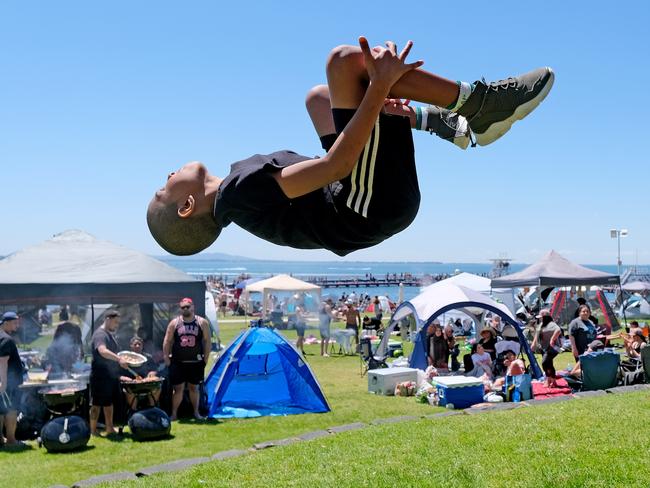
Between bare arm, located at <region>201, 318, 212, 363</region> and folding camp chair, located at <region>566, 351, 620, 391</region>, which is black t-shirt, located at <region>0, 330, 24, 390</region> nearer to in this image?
bare arm, located at <region>201, 318, 212, 363</region>

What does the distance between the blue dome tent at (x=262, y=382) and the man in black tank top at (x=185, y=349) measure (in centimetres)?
63

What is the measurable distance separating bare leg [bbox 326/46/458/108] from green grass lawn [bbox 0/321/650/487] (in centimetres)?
401

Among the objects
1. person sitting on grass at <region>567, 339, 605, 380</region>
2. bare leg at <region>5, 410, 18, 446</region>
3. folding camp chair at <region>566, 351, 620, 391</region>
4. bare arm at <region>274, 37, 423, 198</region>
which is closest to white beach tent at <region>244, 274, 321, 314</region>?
person sitting on grass at <region>567, 339, 605, 380</region>

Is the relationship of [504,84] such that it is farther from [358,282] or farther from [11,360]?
[358,282]

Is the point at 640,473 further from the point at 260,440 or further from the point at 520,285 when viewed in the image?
the point at 520,285

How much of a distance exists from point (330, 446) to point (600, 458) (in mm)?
2577

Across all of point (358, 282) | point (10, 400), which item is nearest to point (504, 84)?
point (10, 400)

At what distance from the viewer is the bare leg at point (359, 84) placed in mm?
2215

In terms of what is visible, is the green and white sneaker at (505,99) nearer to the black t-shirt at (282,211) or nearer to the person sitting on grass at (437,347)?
the black t-shirt at (282,211)

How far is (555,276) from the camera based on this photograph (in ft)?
62.2

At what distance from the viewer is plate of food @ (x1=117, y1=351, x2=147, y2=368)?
366 inches

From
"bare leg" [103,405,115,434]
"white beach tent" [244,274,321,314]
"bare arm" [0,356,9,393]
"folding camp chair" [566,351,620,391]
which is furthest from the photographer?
"white beach tent" [244,274,321,314]

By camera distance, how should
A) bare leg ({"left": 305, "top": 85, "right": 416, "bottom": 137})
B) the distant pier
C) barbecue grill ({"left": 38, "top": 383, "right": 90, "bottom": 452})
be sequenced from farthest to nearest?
the distant pier < barbecue grill ({"left": 38, "top": 383, "right": 90, "bottom": 452}) < bare leg ({"left": 305, "top": 85, "right": 416, "bottom": 137})

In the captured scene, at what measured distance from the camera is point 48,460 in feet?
25.4
